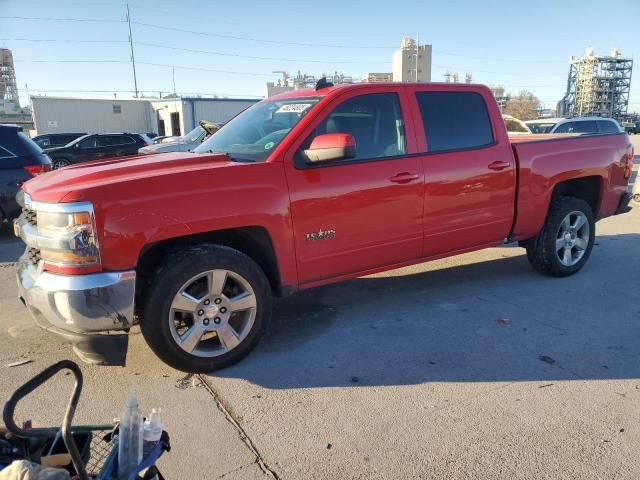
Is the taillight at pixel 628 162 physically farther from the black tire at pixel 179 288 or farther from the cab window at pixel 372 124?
the black tire at pixel 179 288

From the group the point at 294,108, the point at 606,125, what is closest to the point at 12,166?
the point at 294,108

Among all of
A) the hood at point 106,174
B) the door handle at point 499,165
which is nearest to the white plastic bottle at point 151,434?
the hood at point 106,174

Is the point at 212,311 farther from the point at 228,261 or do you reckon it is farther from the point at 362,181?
the point at 362,181

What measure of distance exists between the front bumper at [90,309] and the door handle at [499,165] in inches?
130

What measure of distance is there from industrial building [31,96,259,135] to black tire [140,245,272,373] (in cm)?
3362

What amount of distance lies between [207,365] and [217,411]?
487 millimetres

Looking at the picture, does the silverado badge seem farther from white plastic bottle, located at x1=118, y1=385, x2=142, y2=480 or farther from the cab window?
white plastic bottle, located at x1=118, y1=385, x2=142, y2=480

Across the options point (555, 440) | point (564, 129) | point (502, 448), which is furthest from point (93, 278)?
point (564, 129)

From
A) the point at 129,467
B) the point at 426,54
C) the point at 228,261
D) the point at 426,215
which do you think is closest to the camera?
the point at 129,467

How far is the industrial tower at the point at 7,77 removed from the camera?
108m

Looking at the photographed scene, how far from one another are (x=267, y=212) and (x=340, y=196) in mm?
619

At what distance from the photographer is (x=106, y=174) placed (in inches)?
136

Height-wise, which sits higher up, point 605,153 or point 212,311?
point 605,153

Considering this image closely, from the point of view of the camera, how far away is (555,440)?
9.11ft
